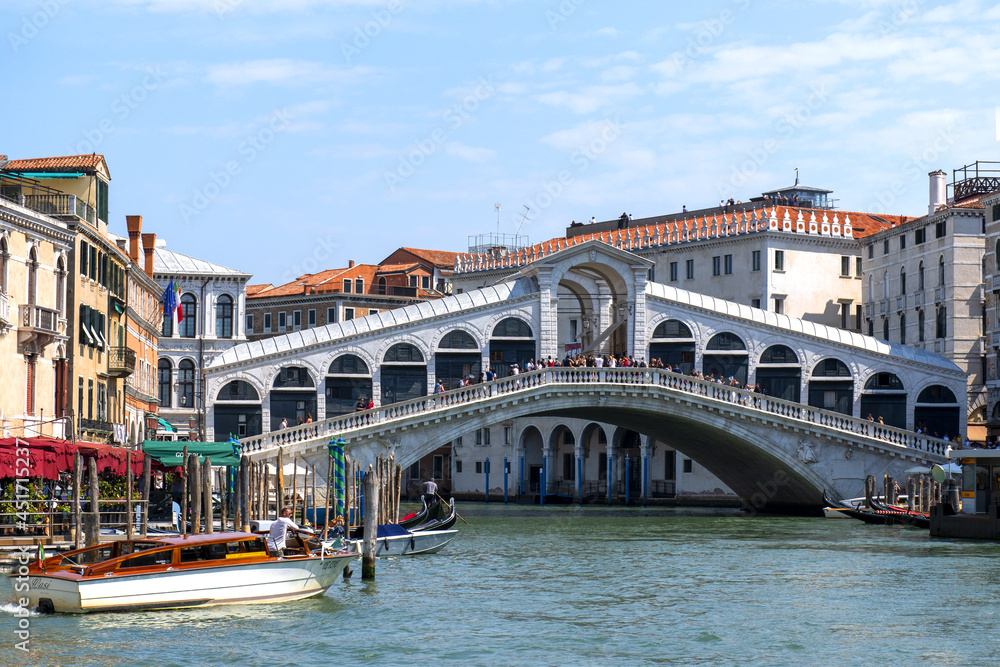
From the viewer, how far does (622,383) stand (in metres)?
38.8

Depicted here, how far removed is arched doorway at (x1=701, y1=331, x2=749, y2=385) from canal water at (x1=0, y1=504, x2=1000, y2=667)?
14.1 metres

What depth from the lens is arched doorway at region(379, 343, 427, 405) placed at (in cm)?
4056

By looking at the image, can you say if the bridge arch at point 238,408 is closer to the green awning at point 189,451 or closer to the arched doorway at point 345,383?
the arched doorway at point 345,383

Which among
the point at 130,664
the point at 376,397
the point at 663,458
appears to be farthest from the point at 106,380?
the point at 663,458

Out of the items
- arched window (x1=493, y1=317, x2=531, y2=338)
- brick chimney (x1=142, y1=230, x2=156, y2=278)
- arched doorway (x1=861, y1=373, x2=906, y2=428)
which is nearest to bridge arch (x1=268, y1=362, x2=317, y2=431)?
arched window (x1=493, y1=317, x2=531, y2=338)

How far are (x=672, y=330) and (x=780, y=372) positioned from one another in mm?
3241

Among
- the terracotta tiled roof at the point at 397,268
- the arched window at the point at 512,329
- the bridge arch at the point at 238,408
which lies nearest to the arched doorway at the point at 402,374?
the arched window at the point at 512,329

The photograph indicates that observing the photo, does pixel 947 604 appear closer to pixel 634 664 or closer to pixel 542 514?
pixel 634 664

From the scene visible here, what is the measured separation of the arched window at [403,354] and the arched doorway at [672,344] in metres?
6.50

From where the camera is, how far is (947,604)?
794 inches

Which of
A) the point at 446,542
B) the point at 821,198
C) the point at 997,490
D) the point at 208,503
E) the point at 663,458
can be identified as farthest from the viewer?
the point at 821,198

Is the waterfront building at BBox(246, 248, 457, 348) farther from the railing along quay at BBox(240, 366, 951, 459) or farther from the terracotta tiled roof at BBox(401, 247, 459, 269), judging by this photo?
the railing along quay at BBox(240, 366, 951, 459)

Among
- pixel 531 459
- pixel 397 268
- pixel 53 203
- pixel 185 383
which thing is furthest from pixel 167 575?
pixel 397 268

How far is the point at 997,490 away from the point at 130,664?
20.6 meters
